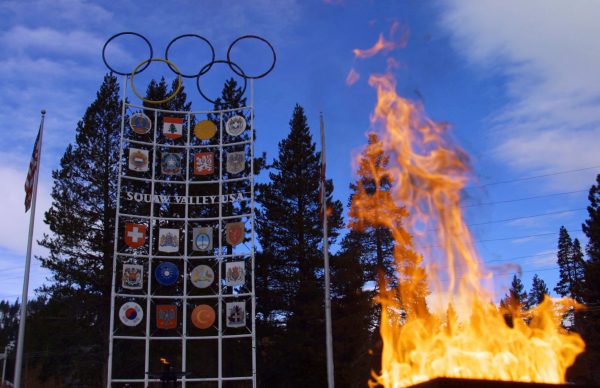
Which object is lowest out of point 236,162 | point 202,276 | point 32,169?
point 202,276

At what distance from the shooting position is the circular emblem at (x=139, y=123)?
2761cm

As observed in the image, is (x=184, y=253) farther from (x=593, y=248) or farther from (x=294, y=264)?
(x=593, y=248)

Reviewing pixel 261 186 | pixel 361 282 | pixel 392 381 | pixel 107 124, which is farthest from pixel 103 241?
pixel 392 381

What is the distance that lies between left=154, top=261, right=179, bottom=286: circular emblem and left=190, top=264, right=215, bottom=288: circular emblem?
847 millimetres

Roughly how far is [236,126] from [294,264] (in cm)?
1201

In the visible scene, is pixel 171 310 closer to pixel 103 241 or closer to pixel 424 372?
pixel 103 241

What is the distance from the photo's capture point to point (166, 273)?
26.3 metres

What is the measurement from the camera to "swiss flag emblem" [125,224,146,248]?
84.7 feet

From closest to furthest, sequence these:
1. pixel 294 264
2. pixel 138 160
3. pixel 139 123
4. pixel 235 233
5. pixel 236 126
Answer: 1. pixel 235 233
2. pixel 138 160
3. pixel 139 123
4. pixel 236 126
5. pixel 294 264

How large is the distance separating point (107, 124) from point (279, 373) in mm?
19357

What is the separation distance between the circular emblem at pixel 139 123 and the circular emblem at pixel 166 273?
6657 mm

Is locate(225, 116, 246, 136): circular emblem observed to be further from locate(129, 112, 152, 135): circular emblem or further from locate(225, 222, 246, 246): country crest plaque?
locate(225, 222, 246, 246): country crest plaque

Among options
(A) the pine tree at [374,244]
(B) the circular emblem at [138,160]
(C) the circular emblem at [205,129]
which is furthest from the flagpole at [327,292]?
(B) the circular emblem at [138,160]

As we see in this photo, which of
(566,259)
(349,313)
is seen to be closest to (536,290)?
(566,259)
